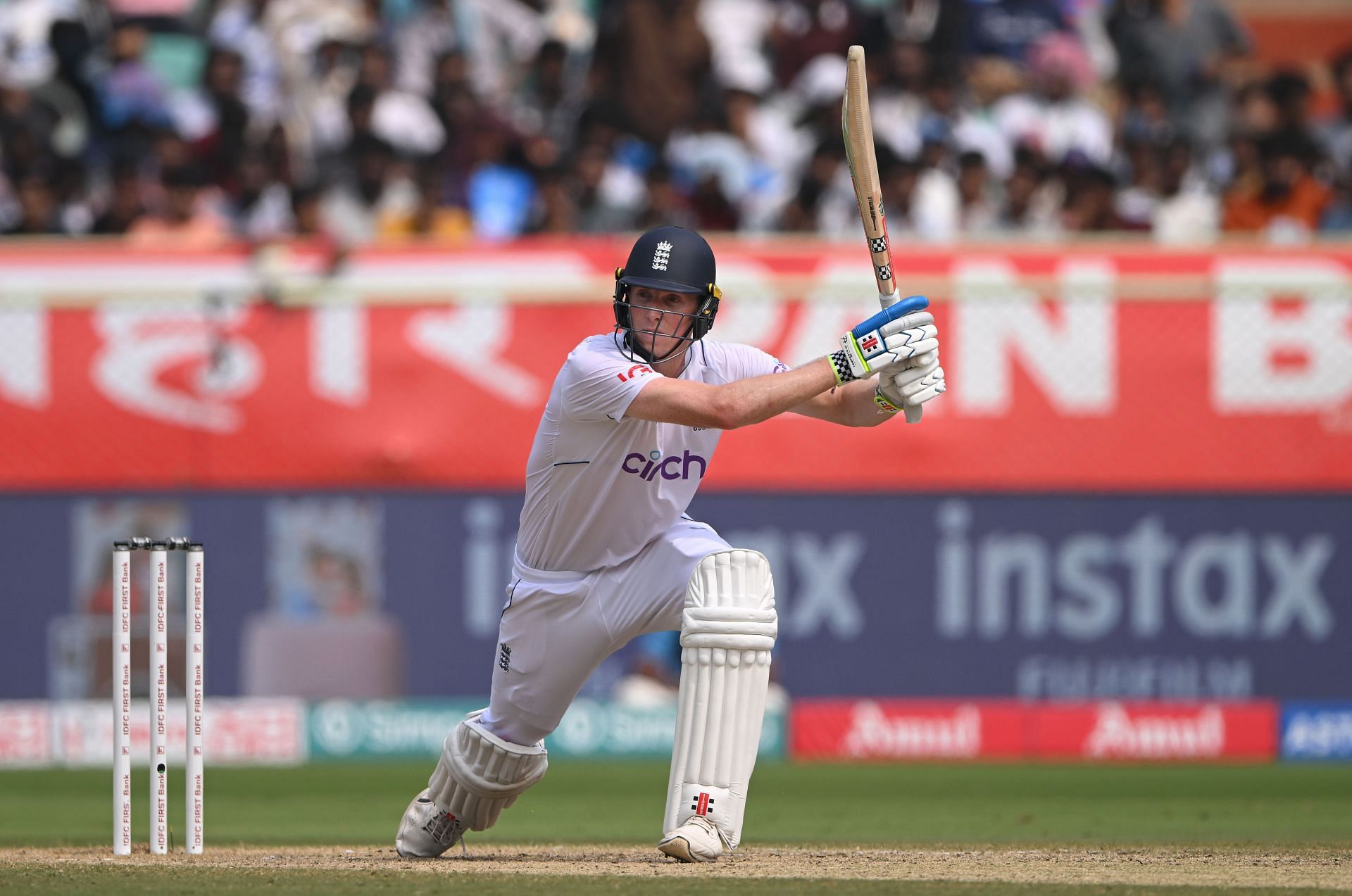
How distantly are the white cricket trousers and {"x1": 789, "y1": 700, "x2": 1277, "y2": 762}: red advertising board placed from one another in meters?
4.18

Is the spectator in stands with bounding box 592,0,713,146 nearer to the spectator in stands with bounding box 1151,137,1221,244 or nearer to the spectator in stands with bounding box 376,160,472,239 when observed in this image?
the spectator in stands with bounding box 376,160,472,239

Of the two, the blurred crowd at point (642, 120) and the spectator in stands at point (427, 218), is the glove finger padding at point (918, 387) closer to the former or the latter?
the blurred crowd at point (642, 120)

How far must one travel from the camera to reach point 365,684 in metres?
9.27

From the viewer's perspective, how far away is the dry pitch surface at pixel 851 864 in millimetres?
4613

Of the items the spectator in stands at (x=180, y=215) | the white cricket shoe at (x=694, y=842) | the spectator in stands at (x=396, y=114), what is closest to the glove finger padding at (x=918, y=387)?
the white cricket shoe at (x=694, y=842)

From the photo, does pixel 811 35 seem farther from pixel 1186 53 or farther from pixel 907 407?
pixel 907 407

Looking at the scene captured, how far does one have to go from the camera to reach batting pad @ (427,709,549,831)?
519cm

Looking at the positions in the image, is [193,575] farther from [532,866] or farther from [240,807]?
[240,807]

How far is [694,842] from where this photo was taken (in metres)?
4.69

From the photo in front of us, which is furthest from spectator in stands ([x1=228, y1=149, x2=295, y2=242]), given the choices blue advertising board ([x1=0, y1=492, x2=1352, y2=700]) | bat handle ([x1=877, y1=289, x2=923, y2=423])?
bat handle ([x1=877, y1=289, x2=923, y2=423])

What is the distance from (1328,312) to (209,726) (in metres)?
5.92

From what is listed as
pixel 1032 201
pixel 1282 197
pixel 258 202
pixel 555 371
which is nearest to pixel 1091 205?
pixel 1032 201

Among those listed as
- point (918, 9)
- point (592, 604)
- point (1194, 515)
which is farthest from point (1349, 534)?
point (592, 604)

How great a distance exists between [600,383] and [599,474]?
318 millimetres
